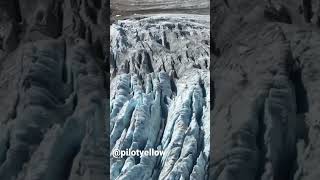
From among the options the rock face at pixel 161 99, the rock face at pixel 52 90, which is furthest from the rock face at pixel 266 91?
the rock face at pixel 52 90

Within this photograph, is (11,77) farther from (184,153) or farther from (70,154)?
(184,153)

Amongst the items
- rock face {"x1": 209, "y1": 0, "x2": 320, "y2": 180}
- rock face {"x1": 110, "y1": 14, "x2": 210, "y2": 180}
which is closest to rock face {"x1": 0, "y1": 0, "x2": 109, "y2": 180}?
rock face {"x1": 110, "y1": 14, "x2": 210, "y2": 180}

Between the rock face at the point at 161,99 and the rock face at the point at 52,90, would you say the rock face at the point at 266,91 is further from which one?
the rock face at the point at 52,90

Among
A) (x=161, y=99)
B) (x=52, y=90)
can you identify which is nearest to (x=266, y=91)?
(x=161, y=99)

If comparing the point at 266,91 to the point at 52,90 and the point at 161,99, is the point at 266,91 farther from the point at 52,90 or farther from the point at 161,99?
the point at 52,90

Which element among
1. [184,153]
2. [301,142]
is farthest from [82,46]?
[301,142]
